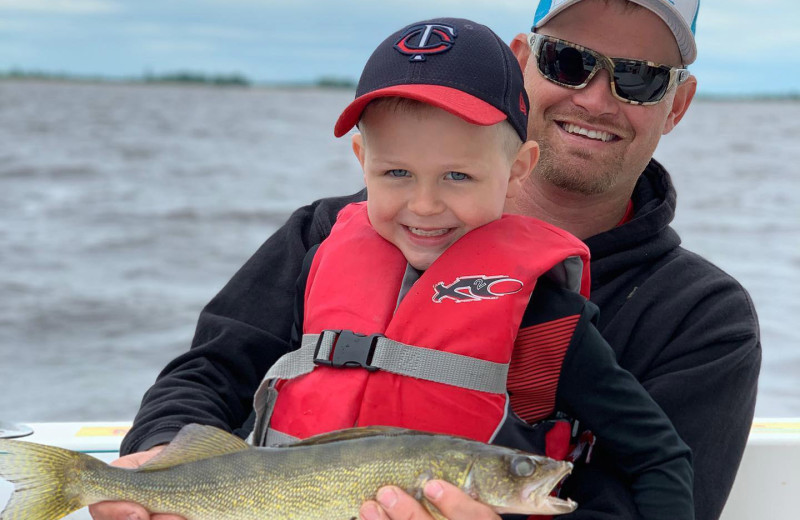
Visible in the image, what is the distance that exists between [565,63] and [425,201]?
1226mm

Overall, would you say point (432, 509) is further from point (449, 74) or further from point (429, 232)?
point (449, 74)

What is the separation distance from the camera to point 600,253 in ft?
10.4

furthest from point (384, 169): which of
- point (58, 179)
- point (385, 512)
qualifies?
point (58, 179)

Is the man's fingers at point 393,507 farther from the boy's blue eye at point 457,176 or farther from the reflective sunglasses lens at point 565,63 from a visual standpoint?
the reflective sunglasses lens at point 565,63

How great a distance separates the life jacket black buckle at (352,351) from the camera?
2.43 metres

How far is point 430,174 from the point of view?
247 centimetres

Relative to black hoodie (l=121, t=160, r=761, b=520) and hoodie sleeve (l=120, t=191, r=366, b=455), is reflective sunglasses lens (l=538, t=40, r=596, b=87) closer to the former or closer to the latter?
black hoodie (l=121, t=160, r=761, b=520)

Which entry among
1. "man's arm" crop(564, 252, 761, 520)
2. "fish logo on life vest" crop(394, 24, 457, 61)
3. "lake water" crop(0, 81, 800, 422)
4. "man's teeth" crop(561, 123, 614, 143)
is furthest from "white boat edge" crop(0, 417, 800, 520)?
"lake water" crop(0, 81, 800, 422)

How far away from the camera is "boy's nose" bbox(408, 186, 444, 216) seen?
2.48m

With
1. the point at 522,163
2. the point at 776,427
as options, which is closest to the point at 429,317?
the point at 522,163

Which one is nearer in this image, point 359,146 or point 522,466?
point 522,466

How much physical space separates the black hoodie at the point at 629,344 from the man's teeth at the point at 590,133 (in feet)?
1.10

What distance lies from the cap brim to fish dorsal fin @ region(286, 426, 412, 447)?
2.67ft

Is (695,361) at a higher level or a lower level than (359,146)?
lower
